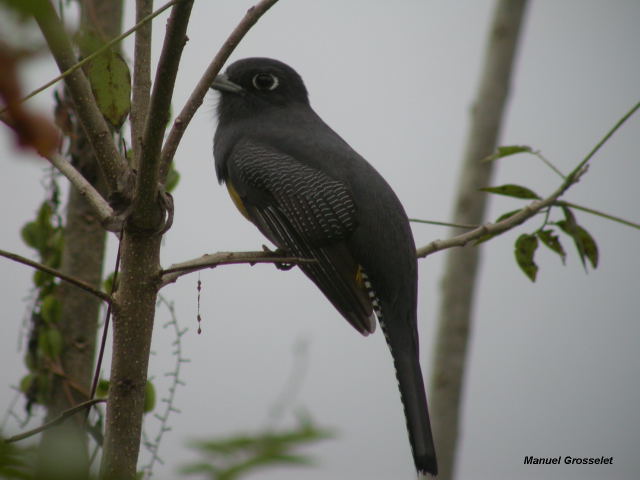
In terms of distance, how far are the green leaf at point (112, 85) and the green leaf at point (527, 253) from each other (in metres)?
1.65

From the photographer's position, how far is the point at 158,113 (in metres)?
1.97

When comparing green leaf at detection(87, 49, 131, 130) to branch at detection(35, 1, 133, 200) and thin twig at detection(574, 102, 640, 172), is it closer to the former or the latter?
branch at detection(35, 1, 133, 200)

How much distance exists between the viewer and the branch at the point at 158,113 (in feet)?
6.06

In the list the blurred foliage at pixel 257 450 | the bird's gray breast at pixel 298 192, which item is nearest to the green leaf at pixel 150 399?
the bird's gray breast at pixel 298 192

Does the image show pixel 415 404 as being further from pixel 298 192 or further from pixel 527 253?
pixel 298 192

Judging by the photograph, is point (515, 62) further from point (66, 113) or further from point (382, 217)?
point (66, 113)

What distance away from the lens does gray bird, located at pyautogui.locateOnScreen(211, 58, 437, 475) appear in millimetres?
3439

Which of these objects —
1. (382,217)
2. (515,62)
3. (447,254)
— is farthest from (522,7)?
(382,217)

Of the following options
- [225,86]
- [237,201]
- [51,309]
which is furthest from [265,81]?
[51,309]

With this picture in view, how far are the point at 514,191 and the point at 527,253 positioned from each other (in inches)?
12.1

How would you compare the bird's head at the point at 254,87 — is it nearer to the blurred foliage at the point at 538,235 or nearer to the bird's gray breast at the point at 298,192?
the bird's gray breast at the point at 298,192

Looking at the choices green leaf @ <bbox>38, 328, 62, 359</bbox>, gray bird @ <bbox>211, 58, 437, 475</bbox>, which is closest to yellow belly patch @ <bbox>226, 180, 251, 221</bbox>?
gray bird @ <bbox>211, 58, 437, 475</bbox>

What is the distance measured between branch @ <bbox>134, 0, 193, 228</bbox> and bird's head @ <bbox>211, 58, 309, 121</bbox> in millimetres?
2718

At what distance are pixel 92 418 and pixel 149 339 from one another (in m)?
1.74
